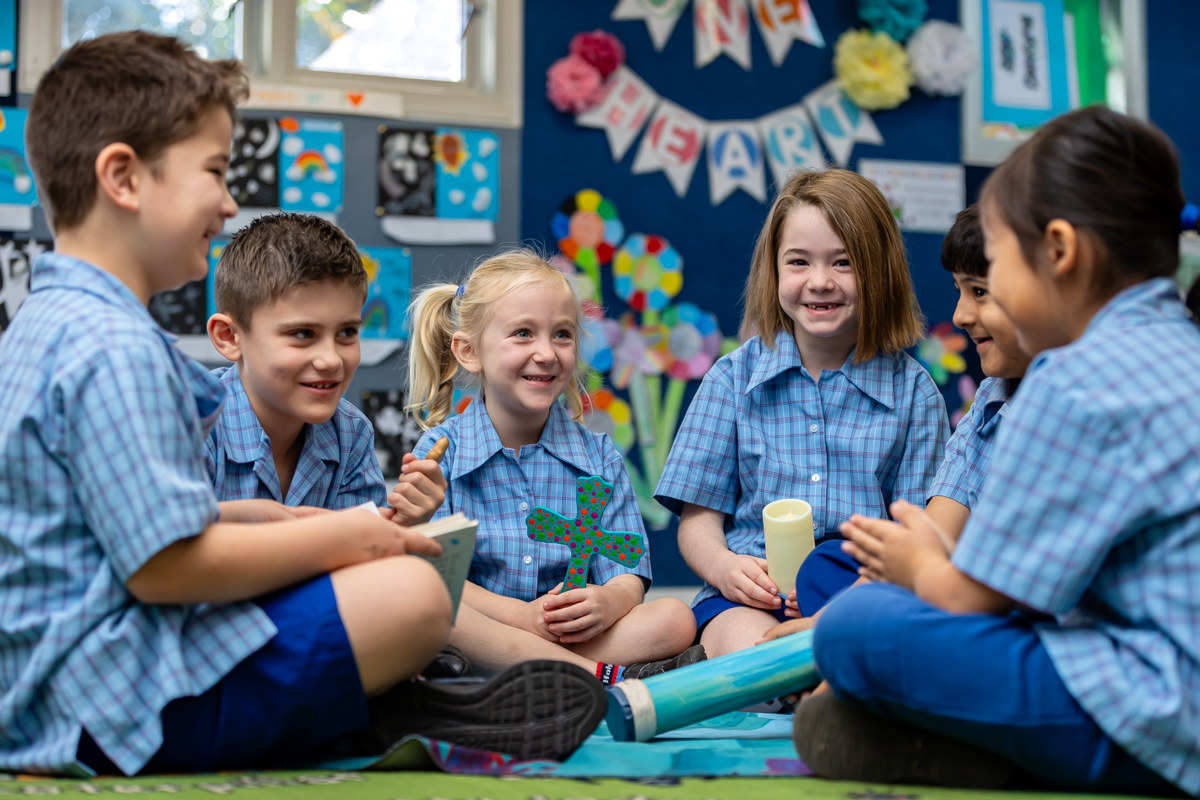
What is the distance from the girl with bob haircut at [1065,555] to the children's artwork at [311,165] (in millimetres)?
1775

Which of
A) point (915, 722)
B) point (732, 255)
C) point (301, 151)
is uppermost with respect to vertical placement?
point (301, 151)

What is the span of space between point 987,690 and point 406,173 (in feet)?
6.40

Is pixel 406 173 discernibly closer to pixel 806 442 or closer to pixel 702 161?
pixel 702 161

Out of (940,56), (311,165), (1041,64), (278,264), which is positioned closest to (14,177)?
(311,165)

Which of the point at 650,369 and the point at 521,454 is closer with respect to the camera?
the point at 521,454

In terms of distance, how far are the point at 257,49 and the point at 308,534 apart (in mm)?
1830

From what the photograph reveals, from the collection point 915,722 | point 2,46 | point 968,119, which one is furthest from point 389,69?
point 915,722

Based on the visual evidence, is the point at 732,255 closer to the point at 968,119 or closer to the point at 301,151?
the point at 968,119

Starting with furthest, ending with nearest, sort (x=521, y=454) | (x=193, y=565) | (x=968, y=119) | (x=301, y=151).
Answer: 1. (x=968, y=119)
2. (x=301, y=151)
3. (x=521, y=454)
4. (x=193, y=565)

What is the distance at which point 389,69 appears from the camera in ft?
8.21

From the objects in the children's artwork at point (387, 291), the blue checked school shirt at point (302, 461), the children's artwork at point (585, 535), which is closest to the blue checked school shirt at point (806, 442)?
the children's artwork at point (585, 535)

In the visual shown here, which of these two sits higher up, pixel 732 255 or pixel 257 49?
pixel 257 49

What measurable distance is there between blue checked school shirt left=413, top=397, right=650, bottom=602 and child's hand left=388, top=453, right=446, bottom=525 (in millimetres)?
299

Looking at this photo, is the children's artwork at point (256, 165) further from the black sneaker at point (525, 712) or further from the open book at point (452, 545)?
the black sneaker at point (525, 712)
